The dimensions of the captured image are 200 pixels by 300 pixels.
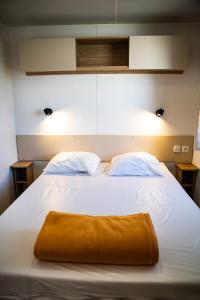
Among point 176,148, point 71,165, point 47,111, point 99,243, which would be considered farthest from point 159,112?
point 99,243

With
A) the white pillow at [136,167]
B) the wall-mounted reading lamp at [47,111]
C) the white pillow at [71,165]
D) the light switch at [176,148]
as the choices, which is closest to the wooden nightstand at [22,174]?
the white pillow at [71,165]

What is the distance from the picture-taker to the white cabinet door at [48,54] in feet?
7.70

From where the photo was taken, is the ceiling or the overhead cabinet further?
the overhead cabinet

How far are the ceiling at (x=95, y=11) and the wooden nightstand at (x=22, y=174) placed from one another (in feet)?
5.73

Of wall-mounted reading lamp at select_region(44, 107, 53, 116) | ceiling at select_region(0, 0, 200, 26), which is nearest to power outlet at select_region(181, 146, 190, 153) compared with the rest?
ceiling at select_region(0, 0, 200, 26)

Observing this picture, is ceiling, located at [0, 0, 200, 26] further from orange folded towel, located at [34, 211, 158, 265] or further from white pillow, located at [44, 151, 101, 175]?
orange folded towel, located at [34, 211, 158, 265]

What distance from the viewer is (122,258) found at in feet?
3.54

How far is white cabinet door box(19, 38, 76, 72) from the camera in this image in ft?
7.70

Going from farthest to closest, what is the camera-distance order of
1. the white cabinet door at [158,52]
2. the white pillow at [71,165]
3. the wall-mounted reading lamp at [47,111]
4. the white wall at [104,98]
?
the wall-mounted reading lamp at [47,111] < the white wall at [104,98] < the white pillow at [71,165] < the white cabinet door at [158,52]

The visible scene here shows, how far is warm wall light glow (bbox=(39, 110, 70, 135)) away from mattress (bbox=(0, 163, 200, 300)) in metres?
1.08

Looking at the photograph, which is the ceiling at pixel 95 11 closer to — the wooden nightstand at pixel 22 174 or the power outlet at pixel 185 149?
the power outlet at pixel 185 149

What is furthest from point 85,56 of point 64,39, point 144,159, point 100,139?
point 144,159

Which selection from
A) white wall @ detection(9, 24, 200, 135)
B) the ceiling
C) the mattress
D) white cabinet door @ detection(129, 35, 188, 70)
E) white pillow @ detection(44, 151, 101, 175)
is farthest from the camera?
white wall @ detection(9, 24, 200, 135)

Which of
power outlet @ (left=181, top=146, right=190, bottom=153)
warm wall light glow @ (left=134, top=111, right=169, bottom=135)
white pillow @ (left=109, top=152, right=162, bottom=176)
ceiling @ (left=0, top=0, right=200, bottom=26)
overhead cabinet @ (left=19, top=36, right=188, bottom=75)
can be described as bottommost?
white pillow @ (left=109, top=152, right=162, bottom=176)
